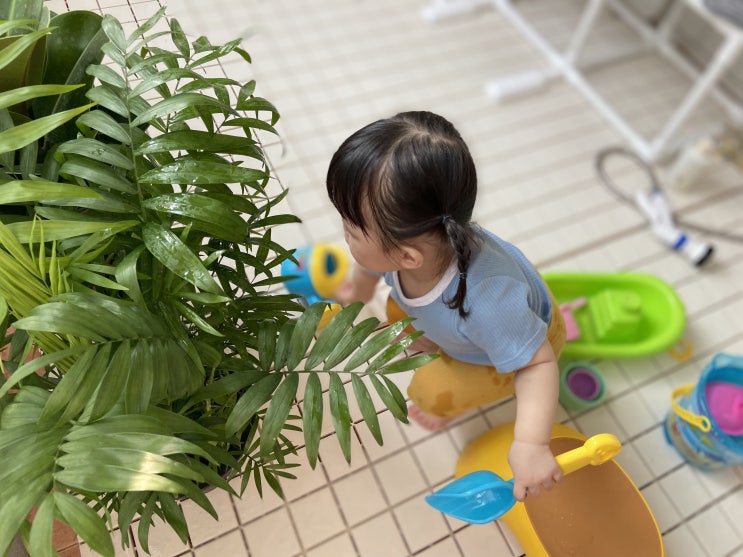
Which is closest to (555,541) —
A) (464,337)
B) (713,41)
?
(464,337)

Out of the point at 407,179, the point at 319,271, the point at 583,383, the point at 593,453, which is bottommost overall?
the point at 583,383

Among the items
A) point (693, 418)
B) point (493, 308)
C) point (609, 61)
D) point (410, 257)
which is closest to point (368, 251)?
point (410, 257)

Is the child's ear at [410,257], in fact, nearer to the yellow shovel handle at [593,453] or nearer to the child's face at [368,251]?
the child's face at [368,251]

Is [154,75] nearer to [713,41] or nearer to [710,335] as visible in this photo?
[710,335]

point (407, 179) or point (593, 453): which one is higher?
point (407, 179)

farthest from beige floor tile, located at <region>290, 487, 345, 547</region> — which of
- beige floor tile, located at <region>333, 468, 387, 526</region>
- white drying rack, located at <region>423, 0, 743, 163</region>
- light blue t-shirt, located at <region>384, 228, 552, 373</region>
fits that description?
white drying rack, located at <region>423, 0, 743, 163</region>

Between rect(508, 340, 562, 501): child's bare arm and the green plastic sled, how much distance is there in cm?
47

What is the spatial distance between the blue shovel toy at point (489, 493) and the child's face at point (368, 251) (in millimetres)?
304

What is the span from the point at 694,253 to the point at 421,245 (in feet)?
Result: 3.71

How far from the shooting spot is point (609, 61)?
192 centimetres

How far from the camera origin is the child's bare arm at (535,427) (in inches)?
27.8

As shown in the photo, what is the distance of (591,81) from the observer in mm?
1876

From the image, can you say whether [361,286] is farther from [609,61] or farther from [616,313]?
[609,61]

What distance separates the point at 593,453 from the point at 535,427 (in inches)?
3.4
